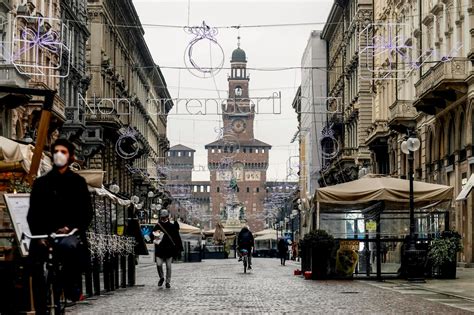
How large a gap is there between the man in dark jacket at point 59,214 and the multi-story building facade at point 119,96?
135 feet

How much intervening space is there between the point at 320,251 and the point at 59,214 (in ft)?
65.7

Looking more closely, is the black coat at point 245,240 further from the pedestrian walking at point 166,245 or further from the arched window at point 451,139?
the pedestrian walking at point 166,245

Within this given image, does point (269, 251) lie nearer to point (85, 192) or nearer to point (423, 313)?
point (423, 313)

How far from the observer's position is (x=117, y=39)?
77375 millimetres

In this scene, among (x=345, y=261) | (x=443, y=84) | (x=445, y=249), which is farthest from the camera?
(x=443, y=84)

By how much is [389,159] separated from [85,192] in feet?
172

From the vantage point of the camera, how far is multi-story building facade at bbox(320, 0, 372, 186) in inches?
2771

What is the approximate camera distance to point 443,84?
41219 millimetres

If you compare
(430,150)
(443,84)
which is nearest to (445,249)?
(443,84)

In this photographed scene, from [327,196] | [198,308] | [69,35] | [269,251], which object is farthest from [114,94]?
[198,308]

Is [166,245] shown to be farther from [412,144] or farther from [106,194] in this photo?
[412,144]

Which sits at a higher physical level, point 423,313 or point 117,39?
point 117,39

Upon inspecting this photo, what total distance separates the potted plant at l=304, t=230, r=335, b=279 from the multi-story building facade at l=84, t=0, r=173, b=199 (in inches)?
883

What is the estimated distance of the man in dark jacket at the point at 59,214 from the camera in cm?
982
